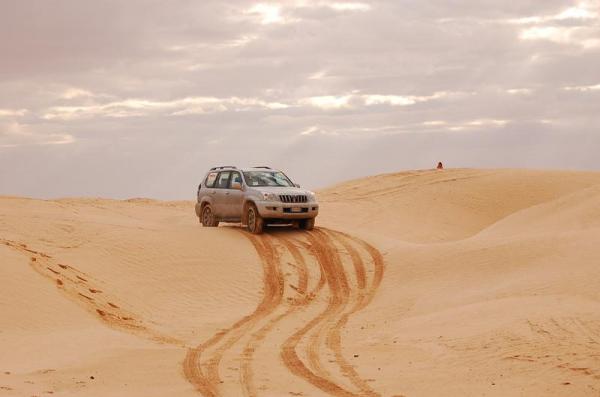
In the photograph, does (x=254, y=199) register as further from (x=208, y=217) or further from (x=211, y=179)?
(x=211, y=179)

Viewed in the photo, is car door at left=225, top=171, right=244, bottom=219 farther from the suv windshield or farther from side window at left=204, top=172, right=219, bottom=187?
side window at left=204, top=172, right=219, bottom=187

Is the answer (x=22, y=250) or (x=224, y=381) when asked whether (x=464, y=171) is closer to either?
(x=22, y=250)

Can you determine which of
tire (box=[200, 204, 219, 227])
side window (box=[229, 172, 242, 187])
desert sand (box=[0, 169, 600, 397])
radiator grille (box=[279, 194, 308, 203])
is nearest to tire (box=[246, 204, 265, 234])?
desert sand (box=[0, 169, 600, 397])

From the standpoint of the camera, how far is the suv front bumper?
21562 millimetres

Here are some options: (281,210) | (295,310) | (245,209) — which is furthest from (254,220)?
(295,310)

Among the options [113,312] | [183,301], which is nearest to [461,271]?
[183,301]

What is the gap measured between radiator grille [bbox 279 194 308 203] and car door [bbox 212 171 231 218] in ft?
7.16

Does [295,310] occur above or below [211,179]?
below

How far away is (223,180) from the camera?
23594 millimetres

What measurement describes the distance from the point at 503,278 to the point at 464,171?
85.3 feet

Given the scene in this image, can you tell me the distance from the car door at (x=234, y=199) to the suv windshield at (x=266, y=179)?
0.90 feet

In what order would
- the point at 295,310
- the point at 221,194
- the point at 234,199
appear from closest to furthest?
the point at 295,310 → the point at 234,199 → the point at 221,194

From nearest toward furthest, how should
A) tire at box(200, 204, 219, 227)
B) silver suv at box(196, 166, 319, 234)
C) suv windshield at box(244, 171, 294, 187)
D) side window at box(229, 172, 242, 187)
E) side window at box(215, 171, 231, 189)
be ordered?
1. silver suv at box(196, 166, 319, 234)
2. suv windshield at box(244, 171, 294, 187)
3. side window at box(229, 172, 242, 187)
4. side window at box(215, 171, 231, 189)
5. tire at box(200, 204, 219, 227)

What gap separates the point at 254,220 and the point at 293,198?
3.93ft
